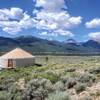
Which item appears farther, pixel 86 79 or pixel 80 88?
pixel 86 79

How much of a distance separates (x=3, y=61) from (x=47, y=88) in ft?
112

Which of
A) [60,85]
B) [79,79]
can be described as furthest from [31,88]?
[79,79]

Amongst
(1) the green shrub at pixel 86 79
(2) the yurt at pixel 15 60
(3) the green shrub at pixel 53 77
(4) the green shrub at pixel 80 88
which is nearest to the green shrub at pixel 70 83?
(1) the green shrub at pixel 86 79

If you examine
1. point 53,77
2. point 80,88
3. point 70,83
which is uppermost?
point 53,77

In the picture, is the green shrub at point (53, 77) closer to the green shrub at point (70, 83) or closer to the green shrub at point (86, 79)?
the green shrub at point (86, 79)

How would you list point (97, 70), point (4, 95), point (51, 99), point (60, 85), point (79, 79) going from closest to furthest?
1. point (51, 99)
2. point (4, 95)
3. point (60, 85)
4. point (79, 79)
5. point (97, 70)

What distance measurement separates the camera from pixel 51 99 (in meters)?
11.1

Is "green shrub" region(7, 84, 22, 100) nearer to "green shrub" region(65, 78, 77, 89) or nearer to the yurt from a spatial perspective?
"green shrub" region(65, 78, 77, 89)

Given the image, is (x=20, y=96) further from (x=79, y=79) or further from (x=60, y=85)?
(x=79, y=79)

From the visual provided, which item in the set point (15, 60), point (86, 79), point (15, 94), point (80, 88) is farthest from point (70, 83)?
point (15, 60)

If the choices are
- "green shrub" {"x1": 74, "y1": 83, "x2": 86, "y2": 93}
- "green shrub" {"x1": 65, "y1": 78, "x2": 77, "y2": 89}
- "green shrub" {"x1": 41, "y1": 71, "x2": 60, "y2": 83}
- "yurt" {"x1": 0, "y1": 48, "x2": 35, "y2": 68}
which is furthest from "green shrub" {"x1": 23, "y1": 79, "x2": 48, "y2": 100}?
"yurt" {"x1": 0, "y1": 48, "x2": 35, "y2": 68}

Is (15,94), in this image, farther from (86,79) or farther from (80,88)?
(86,79)

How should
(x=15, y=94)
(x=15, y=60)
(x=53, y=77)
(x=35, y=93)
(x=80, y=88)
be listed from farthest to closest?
(x=15, y=60)
(x=53, y=77)
(x=80, y=88)
(x=15, y=94)
(x=35, y=93)

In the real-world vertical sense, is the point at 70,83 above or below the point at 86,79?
below
